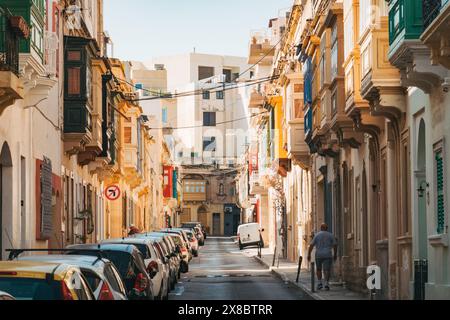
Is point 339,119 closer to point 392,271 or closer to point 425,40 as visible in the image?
point 392,271

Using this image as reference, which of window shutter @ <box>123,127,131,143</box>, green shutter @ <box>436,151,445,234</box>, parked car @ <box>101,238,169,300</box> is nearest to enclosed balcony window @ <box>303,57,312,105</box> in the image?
parked car @ <box>101,238,169,300</box>

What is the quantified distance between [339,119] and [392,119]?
474cm

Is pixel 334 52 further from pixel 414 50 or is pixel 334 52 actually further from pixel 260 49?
pixel 260 49

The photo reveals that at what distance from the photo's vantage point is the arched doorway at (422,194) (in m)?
22.9

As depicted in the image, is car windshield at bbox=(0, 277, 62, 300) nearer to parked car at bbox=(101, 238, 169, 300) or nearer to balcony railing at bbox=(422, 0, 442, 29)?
balcony railing at bbox=(422, 0, 442, 29)

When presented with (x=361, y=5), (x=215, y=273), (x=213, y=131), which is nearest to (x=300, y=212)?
(x=215, y=273)

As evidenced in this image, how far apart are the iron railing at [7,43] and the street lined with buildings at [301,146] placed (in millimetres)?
50

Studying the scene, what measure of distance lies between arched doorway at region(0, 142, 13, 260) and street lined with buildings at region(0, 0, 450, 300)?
0.08 ft

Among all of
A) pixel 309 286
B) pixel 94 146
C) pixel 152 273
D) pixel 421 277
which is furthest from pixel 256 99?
pixel 421 277

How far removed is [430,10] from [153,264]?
8516mm

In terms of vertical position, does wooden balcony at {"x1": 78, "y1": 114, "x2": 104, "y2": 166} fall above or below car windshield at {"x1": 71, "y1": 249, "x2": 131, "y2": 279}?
above

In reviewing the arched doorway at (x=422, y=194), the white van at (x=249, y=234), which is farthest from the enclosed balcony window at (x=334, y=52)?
the white van at (x=249, y=234)

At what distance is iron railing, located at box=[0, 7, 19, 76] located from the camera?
72.5 feet

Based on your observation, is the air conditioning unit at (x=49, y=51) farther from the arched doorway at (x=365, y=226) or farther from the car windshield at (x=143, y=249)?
the arched doorway at (x=365, y=226)
